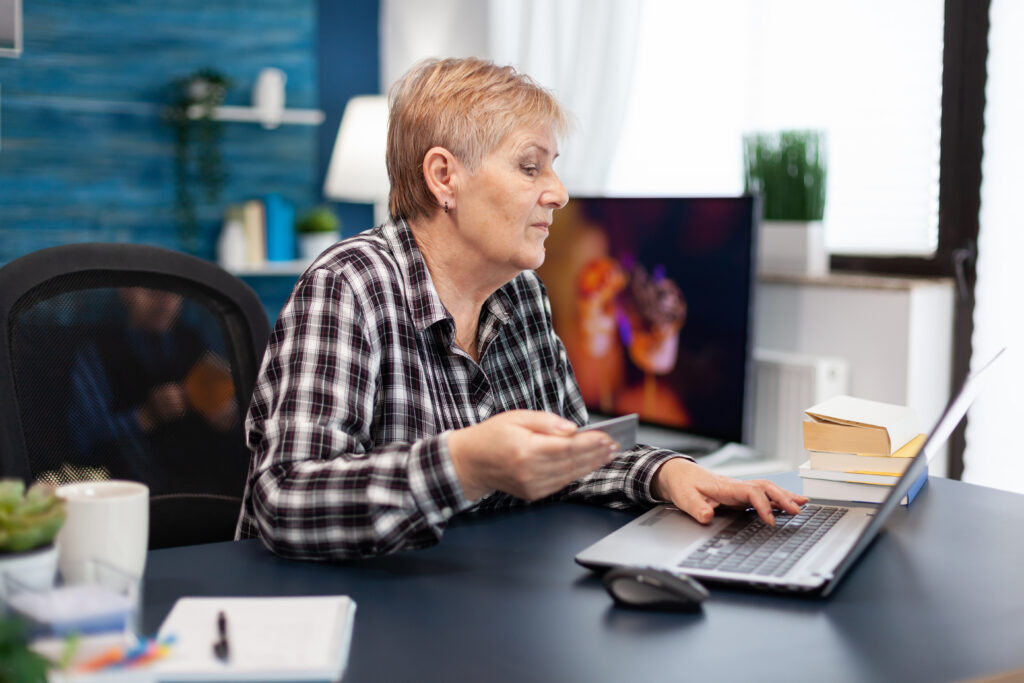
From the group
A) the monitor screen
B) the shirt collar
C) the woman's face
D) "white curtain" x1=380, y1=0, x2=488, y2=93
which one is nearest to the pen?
the shirt collar

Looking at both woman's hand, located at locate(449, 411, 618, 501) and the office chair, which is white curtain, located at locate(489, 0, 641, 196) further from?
woman's hand, located at locate(449, 411, 618, 501)

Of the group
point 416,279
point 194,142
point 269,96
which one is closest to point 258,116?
point 269,96

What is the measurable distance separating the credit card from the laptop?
0.41 feet

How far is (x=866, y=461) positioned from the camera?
1.25 m

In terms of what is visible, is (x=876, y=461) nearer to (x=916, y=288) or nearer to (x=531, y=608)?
(x=531, y=608)

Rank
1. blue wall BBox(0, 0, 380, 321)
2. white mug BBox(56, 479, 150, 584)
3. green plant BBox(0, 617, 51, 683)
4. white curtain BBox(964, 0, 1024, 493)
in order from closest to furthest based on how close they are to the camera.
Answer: green plant BBox(0, 617, 51, 683), white mug BBox(56, 479, 150, 584), white curtain BBox(964, 0, 1024, 493), blue wall BBox(0, 0, 380, 321)

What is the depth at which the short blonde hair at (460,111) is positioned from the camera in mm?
1354

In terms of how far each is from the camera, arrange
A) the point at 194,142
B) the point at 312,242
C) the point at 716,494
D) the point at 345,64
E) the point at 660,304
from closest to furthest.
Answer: the point at 716,494 → the point at 660,304 → the point at 194,142 → the point at 312,242 → the point at 345,64

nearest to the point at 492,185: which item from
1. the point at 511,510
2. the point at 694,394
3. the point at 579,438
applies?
the point at 511,510

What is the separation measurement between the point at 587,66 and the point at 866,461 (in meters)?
2.55

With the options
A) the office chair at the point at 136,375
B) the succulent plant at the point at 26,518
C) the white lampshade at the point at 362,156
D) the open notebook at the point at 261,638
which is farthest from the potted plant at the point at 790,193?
the succulent plant at the point at 26,518

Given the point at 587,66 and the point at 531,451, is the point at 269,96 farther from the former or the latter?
the point at 531,451

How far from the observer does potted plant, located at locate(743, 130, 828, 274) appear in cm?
276

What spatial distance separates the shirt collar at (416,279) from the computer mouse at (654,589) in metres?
0.50
